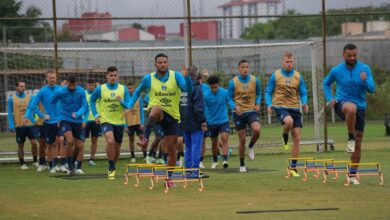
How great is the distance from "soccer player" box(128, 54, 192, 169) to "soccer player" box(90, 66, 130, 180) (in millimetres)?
2522

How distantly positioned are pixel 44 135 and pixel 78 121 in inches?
91.6

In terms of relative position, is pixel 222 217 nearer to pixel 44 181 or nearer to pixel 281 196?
pixel 281 196

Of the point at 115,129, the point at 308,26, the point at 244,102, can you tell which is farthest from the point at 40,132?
the point at 308,26

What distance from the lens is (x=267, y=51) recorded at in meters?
31.8

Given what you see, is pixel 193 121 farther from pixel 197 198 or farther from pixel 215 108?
pixel 215 108

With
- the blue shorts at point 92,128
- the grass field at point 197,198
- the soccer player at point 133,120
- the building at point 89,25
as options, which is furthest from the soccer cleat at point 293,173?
the building at point 89,25

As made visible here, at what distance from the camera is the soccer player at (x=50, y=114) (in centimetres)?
2242

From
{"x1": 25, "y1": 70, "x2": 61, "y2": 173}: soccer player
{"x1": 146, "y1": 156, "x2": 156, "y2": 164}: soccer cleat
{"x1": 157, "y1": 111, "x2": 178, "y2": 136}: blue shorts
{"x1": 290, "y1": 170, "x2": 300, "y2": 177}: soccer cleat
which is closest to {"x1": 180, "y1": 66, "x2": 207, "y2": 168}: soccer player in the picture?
{"x1": 157, "y1": 111, "x2": 178, "y2": 136}: blue shorts

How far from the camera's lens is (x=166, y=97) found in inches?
674

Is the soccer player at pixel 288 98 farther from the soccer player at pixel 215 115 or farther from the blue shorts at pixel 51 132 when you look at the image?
the blue shorts at pixel 51 132

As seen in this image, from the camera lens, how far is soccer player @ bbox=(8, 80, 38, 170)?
25.0 meters

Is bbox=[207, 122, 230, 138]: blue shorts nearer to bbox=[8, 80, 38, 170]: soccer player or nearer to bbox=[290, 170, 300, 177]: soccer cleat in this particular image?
bbox=[290, 170, 300, 177]: soccer cleat

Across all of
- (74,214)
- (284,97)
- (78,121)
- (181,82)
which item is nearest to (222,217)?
(74,214)

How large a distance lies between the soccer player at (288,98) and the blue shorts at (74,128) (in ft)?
15.0
